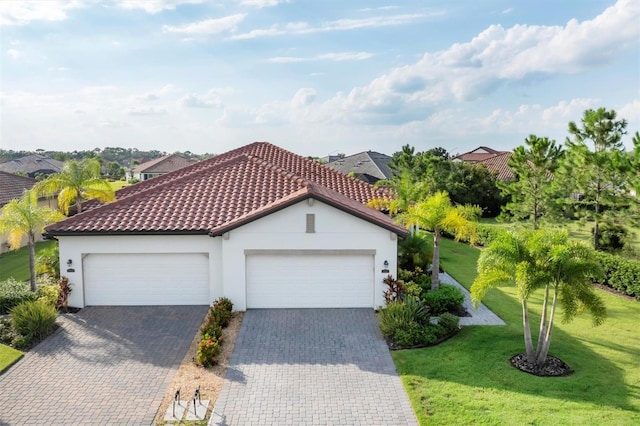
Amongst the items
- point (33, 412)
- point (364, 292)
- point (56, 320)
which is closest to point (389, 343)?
point (364, 292)

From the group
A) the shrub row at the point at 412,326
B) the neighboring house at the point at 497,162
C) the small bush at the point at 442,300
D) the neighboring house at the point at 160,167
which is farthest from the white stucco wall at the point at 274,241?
the neighboring house at the point at 160,167

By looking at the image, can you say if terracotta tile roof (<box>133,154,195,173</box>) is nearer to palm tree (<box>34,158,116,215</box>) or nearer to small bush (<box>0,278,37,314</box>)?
palm tree (<box>34,158,116,215</box>)

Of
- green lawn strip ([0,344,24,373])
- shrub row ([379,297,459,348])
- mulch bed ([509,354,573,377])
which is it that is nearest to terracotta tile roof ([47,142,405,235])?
shrub row ([379,297,459,348])

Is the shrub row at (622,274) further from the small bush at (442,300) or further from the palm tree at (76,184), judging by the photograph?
the palm tree at (76,184)

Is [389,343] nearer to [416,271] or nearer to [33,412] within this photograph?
[416,271]

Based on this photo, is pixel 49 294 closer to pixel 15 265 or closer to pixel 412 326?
pixel 15 265
